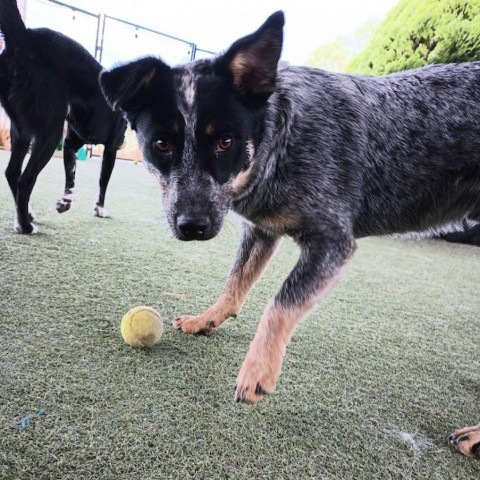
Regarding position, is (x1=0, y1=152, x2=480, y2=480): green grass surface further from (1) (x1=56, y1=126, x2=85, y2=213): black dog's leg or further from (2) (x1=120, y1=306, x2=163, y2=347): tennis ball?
(1) (x1=56, y1=126, x2=85, y2=213): black dog's leg

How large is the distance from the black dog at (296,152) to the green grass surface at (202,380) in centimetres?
16

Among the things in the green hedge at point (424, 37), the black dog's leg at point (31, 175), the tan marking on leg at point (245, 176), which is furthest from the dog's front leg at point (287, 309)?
the green hedge at point (424, 37)

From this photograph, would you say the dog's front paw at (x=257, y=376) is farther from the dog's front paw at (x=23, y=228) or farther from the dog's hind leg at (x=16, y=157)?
the dog's hind leg at (x=16, y=157)

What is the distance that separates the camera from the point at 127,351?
134 cm

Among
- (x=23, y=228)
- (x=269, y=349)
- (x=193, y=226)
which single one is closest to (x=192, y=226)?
(x=193, y=226)

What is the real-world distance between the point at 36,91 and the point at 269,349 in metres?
2.15

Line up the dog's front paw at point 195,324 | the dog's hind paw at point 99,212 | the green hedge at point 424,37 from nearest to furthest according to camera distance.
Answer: the dog's front paw at point 195,324 < the dog's hind paw at point 99,212 < the green hedge at point 424,37

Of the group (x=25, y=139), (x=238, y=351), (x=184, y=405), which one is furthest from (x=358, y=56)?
(x=184, y=405)

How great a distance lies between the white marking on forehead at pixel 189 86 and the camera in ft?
4.38

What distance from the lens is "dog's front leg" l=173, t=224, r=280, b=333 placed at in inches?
63.8

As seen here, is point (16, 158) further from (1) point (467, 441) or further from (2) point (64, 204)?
(1) point (467, 441)

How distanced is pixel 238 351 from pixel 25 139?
1.91m

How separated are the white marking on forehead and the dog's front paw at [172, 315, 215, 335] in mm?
742

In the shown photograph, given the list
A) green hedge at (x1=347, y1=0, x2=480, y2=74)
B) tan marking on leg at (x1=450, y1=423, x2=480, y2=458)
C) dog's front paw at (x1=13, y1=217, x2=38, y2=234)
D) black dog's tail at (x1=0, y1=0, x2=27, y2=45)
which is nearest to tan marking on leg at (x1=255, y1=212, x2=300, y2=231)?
tan marking on leg at (x1=450, y1=423, x2=480, y2=458)
